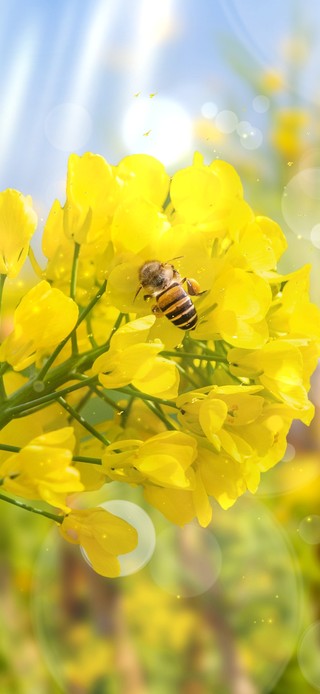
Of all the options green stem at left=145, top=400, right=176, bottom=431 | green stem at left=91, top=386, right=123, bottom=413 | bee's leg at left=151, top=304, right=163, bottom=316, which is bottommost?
green stem at left=145, top=400, right=176, bottom=431

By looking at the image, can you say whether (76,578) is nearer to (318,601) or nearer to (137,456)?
(318,601)

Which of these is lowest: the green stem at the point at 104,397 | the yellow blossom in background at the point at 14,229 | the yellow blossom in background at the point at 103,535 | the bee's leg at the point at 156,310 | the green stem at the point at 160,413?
the yellow blossom in background at the point at 103,535

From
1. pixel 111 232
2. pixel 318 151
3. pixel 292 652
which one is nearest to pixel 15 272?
pixel 111 232

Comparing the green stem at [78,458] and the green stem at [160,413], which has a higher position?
the green stem at [78,458]
